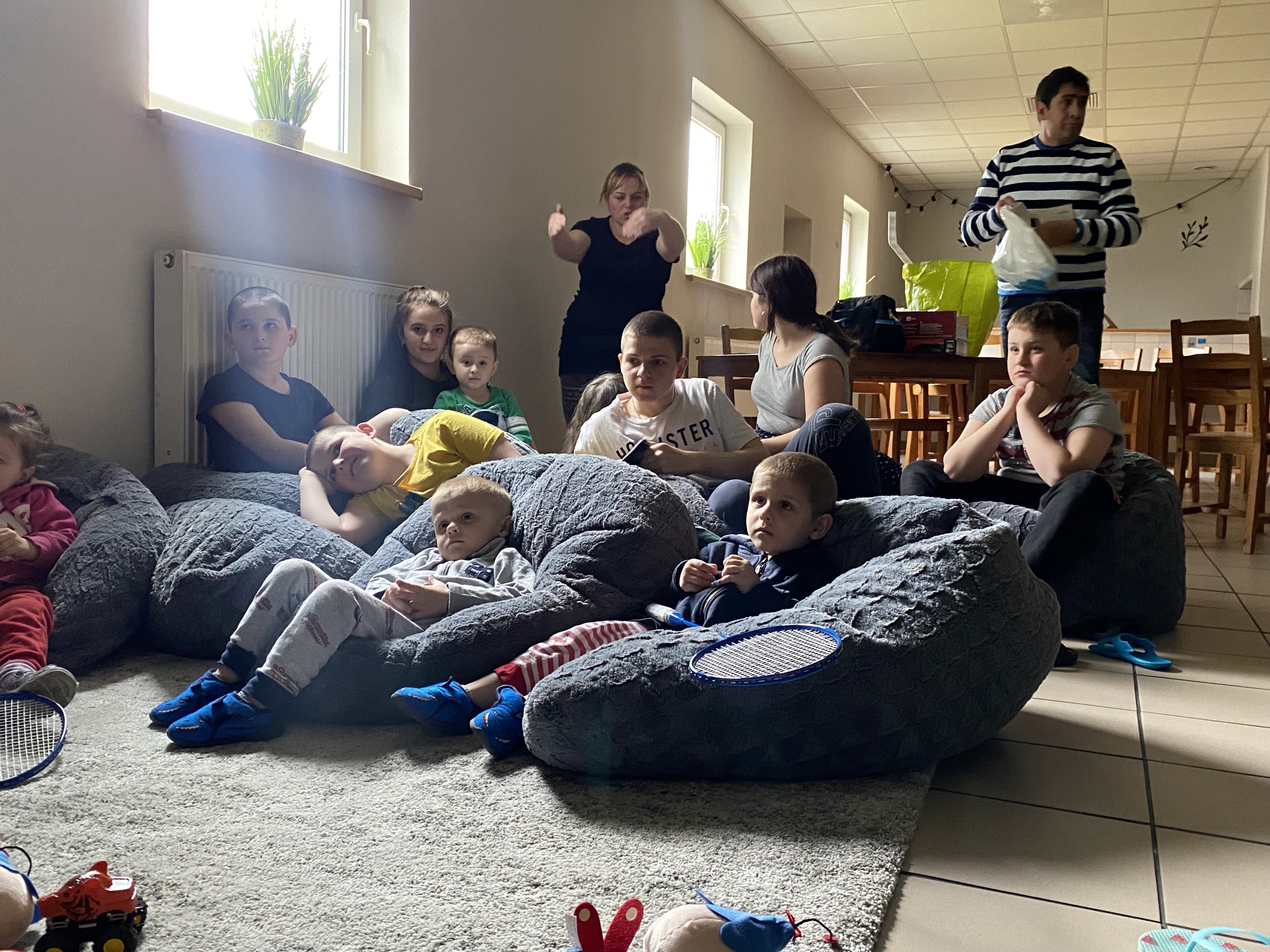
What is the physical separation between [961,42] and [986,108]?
1.43m

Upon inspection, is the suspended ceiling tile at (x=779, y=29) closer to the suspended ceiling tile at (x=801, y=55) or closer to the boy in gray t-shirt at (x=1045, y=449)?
the suspended ceiling tile at (x=801, y=55)

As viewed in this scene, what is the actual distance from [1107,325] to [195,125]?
7.98 m

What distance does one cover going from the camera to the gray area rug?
1006 millimetres

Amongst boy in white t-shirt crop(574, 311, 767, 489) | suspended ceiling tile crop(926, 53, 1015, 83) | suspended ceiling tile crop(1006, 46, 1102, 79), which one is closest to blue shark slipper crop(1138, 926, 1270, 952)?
boy in white t-shirt crop(574, 311, 767, 489)

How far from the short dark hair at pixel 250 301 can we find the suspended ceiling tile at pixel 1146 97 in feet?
19.4

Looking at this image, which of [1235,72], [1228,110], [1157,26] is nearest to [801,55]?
[1157,26]

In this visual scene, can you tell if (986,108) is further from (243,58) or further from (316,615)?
(316,615)

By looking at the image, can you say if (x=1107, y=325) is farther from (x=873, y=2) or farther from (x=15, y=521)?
(x=15, y=521)

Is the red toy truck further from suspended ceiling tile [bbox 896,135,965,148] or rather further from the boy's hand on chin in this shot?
suspended ceiling tile [bbox 896,135,965,148]

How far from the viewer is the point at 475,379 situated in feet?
10.1

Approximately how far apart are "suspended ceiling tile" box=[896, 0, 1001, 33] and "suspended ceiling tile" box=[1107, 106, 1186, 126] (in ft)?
6.82

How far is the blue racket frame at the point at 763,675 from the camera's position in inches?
50.8

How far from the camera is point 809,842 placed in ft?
3.89

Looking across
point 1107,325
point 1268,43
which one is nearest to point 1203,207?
point 1107,325
